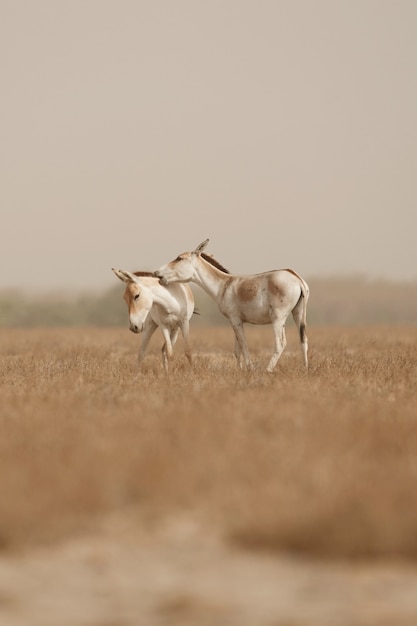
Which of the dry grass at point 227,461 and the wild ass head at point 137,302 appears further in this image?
the wild ass head at point 137,302

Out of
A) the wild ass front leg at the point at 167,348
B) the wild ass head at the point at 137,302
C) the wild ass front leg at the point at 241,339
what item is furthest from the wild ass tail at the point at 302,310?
the wild ass head at the point at 137,302

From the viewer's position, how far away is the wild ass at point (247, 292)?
12.5m

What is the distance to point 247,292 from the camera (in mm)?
12609

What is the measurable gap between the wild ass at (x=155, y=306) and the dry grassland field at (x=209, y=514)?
4264mm

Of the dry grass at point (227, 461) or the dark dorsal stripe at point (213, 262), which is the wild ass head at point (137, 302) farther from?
the dry grass at point (227, 461)

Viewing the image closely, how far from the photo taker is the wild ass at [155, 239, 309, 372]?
12.5m

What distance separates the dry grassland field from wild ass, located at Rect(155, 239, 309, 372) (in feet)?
13.2

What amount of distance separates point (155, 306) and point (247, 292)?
1499 mm

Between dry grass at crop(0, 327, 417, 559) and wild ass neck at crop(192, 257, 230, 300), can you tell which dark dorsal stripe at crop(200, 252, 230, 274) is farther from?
dry grass at crop(0, 327, 417, 559)

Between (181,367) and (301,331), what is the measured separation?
199 centimetres

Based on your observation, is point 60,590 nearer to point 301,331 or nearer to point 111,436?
point 111,436

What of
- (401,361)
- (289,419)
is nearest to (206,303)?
(401,361)

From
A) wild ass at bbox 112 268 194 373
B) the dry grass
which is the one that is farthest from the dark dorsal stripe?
the dry grass

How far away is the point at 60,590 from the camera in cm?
431
